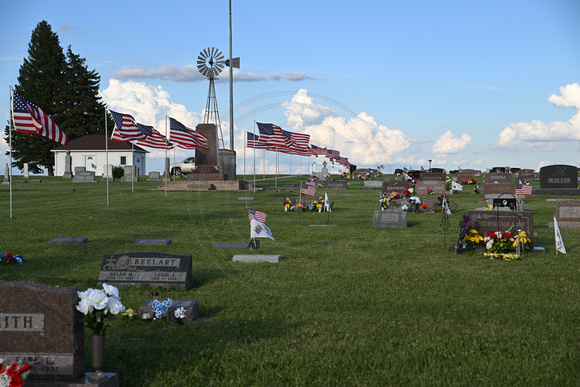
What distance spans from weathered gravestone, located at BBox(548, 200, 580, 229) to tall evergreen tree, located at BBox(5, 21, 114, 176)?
73.1 m

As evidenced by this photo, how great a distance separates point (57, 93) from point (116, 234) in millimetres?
73030

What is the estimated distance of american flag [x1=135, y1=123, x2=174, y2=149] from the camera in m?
37.2

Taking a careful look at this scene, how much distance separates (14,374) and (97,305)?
94 centimetres

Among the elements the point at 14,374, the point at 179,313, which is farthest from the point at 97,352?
the point at 179,313

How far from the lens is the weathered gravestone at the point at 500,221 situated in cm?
1502

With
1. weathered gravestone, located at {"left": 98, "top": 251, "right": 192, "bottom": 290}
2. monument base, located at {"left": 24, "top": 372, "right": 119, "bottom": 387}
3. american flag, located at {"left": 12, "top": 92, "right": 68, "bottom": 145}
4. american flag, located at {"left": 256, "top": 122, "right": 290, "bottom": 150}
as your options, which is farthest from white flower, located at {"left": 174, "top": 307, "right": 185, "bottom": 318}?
american flag, located at {"left": 256, "top": 122, "right": 290, "bottom": 150}

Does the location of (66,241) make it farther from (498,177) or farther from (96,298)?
(498,177)

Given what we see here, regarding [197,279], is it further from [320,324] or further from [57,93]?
[57,93]

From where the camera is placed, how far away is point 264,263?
13281mm

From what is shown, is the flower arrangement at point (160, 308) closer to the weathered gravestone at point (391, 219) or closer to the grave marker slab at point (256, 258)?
the grave marker slab at point (256, 258)

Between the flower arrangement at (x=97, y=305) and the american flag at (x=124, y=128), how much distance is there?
27568mm

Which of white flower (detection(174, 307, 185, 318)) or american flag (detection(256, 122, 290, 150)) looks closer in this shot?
white flower (detection(174, 307, 185, 318))

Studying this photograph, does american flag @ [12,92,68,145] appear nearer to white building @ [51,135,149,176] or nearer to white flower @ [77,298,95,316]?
white flower @ [77,298,95,316]

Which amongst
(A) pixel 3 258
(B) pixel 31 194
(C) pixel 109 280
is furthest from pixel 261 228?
(B) pixel 31 194
